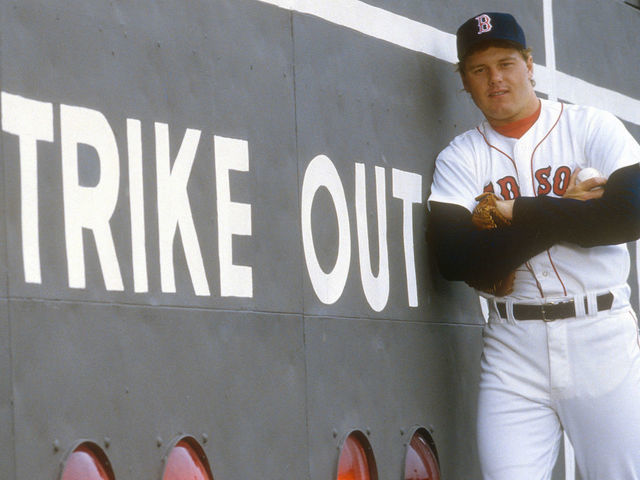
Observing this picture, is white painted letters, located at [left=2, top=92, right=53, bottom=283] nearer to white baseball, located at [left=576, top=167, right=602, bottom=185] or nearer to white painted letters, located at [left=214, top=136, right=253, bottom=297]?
white painted letters, located at [left=214, top=136, right=253, bottom=297]

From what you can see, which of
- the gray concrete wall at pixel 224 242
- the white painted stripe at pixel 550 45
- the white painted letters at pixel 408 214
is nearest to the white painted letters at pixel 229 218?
the gray concrete wall at pixel 224 242

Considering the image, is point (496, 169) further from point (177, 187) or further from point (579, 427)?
→ point (177, 187)

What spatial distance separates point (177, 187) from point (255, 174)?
1.03 ft

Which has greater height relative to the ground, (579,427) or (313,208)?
(313,208)

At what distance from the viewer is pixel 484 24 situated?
3.96 meters

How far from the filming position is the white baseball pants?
3.70 m

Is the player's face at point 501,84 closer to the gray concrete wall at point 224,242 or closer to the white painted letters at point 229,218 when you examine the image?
the gray concrete wall at point 224,242

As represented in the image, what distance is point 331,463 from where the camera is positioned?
11.3 feet

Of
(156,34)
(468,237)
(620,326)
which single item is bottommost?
(620,326)

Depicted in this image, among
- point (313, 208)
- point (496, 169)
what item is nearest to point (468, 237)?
point (496, 169)

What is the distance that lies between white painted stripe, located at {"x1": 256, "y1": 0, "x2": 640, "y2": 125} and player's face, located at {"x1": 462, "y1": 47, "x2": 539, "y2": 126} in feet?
0.51

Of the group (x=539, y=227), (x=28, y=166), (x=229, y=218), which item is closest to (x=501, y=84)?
(x=539, y=227)

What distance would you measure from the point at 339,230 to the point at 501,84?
0.72m

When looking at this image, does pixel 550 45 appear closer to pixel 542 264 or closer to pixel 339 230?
pixel 542 264
